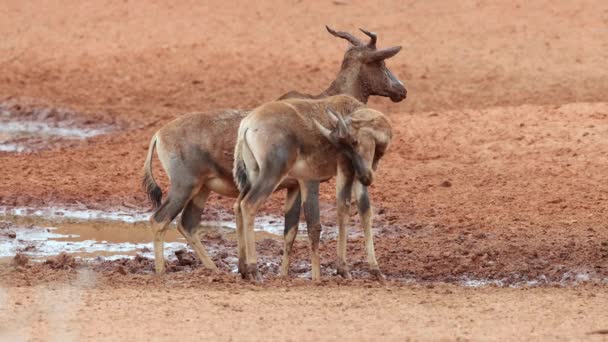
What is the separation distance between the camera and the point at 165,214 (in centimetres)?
1199

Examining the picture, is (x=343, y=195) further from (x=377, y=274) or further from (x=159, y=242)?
(x=159, y=242)

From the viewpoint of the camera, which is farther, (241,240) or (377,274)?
(241,240)

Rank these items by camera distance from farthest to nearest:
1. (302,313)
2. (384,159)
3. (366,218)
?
(384,159)
(366,218)
(302,313)

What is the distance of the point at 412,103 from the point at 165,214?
878 centimetres

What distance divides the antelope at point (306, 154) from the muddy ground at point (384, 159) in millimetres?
470

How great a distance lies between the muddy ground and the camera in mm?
Result: 9922

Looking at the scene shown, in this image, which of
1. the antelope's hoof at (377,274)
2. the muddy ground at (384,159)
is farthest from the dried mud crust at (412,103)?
the antelope's hoof at (377,274)

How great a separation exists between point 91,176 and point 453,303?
718 centimetres

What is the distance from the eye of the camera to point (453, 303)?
404 inches

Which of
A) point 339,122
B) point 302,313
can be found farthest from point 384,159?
point 302,313

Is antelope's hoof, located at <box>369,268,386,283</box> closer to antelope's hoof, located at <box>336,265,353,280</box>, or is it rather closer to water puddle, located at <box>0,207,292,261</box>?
antelope's hoof, located at <box>336,265,353,280</box>

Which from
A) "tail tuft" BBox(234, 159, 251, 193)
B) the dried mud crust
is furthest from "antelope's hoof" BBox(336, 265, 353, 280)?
"tail tuft" BBox(234, 159, 251, 193)

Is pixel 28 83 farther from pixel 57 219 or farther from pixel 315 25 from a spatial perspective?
pixel 57 219

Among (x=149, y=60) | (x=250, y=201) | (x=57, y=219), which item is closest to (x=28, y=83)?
(x=149, y=60)
